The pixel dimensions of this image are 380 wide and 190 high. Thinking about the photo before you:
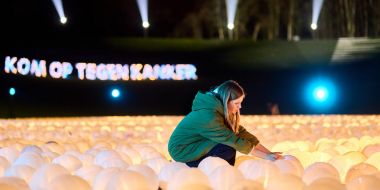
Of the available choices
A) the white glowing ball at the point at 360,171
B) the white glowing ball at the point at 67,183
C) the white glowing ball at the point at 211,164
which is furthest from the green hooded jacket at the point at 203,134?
the white glowing ball at the point at 67,183

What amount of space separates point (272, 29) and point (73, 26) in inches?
306

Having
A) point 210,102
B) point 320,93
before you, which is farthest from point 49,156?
point 320,93

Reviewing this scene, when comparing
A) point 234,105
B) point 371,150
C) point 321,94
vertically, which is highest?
point 234,105

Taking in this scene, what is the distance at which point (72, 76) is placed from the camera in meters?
Result: 18.4

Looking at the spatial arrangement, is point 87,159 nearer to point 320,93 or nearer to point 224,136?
point 224,136

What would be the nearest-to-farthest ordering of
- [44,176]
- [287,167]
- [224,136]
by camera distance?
[44,176] → [287,167] → [224,136]

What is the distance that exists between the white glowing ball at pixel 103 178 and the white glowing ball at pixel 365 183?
46.2 inches

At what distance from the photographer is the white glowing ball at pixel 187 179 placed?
139 inches

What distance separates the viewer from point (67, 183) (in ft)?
11.3

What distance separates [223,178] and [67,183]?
778 millimetres

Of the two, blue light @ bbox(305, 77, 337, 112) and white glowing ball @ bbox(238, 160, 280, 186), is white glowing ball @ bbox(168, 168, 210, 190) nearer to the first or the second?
white glowing ball @ bbox(238, 160, 280, 186)

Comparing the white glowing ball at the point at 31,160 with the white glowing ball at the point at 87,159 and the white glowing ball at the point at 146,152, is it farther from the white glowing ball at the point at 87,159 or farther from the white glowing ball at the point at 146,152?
the white glowing ball at the point at 146,152

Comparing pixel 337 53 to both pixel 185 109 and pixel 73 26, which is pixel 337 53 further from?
pixel 73 26

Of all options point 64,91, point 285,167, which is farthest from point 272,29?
point 285,167
